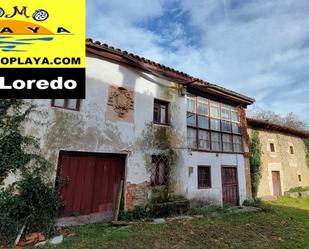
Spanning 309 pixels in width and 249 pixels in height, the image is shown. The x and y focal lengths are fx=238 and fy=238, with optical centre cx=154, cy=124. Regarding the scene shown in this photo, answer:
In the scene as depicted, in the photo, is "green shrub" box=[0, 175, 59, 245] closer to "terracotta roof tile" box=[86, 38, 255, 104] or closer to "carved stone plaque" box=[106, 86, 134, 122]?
"carved stone plaque" box=[106, 86, 134, 122]

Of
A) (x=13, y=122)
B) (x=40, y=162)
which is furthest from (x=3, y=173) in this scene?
(x=13, y=122)

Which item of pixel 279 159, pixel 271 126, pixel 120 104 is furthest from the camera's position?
pixel 279 159

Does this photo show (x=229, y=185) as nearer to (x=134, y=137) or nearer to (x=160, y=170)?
(x=160, y=170)

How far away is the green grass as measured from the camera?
238 inches

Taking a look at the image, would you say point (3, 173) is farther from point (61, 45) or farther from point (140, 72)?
point (140, 72)

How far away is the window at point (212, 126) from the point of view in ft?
37.0

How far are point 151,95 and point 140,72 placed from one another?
3.40 ft

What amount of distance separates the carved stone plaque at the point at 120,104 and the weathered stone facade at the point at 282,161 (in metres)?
9.80

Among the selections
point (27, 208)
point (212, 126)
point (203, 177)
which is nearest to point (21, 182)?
point (27, 208)

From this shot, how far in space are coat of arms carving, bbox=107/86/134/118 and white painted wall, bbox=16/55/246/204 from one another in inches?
8.1

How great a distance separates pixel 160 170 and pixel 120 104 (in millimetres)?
3124

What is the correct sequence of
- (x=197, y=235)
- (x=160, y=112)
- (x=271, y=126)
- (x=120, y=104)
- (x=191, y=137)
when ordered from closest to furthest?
(x=197, y=235), (x=120, y=104), (x=160, y=112), (x=191, y=137), (x=271, y=126)

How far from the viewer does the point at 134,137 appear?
898 cm

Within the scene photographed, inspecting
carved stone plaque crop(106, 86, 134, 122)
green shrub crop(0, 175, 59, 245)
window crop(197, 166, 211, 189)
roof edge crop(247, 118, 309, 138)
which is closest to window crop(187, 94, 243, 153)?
window crop(197, 166, 211, 189)
